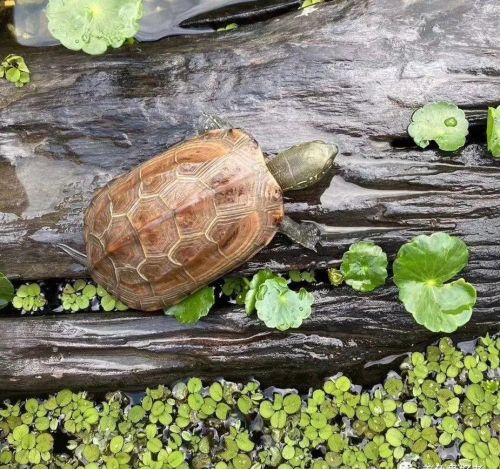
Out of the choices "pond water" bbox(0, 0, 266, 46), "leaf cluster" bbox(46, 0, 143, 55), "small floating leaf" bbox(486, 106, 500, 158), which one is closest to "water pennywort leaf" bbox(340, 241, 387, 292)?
"small floating leaf" bbox(486, 106, 500, 158)

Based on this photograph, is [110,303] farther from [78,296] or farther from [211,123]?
[211,123]

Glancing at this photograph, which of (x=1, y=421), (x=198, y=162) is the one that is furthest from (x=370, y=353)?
(x=1, y=421)

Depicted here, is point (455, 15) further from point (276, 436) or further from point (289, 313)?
point (276, 436)

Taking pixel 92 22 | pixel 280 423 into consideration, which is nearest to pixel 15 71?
pixel 92 22

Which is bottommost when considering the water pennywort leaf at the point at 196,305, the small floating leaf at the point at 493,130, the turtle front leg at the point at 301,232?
the water pennywort leaf at the point at 196,305

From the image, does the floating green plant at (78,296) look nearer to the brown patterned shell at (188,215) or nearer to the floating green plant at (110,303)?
the floating green plant at (110,303)

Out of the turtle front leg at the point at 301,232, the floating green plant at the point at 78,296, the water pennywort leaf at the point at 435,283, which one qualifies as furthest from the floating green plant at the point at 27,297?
the water pennywort leaf at the point at 435,283
